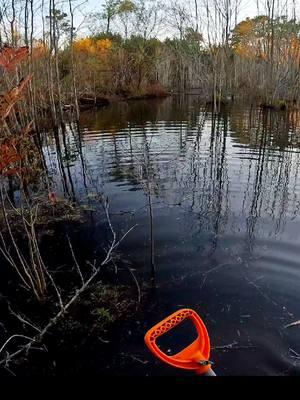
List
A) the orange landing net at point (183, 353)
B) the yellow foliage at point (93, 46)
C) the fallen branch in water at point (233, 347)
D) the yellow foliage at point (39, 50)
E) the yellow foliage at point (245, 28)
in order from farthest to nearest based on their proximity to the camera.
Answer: the yellow foliage at point (245, 28) → the yellow foliage at point (93, 46) → the yellow foliage at point (39, 50) → the fallen branch in water at point (233, 347) → the orange landing net at point (183, 353)

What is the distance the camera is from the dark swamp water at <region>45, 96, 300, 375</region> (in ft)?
12.3

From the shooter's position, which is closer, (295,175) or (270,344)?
(270,344)

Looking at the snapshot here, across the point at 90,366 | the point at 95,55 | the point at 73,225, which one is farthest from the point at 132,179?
the point at 95,55

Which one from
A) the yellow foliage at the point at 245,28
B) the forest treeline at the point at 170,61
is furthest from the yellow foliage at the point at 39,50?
the yellow foliage at the point at 245,28

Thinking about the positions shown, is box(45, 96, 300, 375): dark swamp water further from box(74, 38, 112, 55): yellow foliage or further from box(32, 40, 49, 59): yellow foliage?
box(74, 38, 112, 55): yellow foliage

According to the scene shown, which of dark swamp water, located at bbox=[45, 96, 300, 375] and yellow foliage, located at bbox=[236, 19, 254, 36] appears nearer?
dark swamp water, located at bbox=[45, 96, 300, 375]

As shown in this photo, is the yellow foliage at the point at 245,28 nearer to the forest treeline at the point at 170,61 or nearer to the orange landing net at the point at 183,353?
the forest treeline at the point at 170,61

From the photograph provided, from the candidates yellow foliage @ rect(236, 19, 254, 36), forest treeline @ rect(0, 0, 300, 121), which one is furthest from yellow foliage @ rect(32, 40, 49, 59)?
yellow foliage @ rect(236, 19, 254, 36)

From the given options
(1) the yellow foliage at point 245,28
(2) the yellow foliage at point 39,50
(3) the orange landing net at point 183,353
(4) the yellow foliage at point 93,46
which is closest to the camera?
(3) the orange landing net at point 183,353

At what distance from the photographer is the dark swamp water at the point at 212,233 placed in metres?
3.75

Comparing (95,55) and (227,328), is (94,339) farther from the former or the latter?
(95,55)

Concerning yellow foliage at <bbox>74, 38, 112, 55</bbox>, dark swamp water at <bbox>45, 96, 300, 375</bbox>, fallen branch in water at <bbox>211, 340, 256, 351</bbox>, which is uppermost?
yellow foliage at <bbox>74, 38, 112, 55</bbox>

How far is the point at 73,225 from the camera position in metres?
6.86

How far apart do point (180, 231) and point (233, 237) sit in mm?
1015
